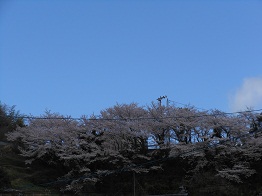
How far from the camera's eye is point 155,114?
3114 centimetres

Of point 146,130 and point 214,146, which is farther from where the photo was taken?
point 146,130

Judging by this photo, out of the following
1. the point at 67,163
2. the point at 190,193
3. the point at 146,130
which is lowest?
the point at 190,193

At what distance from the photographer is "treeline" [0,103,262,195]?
27656 millimetres

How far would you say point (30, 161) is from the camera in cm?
3148

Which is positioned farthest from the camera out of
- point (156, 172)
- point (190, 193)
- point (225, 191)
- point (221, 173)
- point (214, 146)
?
point (156, 172)

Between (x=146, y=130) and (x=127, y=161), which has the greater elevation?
(x=146, y=130)

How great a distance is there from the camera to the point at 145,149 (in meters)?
30.7

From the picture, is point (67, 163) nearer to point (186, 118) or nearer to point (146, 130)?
point (146, 130)

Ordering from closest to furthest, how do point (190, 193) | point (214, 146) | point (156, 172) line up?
point (190, 193), point (214, 146), point (156, 172)

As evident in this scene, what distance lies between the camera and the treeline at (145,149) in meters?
27.7

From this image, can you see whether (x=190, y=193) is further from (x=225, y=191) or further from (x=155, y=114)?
(x=155, y=114)

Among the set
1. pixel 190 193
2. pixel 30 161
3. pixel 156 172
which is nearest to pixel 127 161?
pixel 156 172

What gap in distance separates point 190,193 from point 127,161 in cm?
697

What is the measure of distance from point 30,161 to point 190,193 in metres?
15.2
